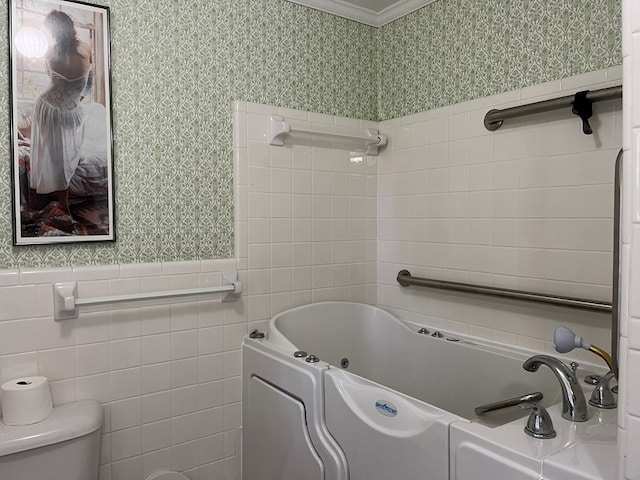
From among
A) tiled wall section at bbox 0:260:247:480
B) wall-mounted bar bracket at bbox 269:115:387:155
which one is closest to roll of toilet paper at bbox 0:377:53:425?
A: tiled wall section at bbox 0:260:247:480

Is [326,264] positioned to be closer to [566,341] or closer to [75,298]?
[75,298]

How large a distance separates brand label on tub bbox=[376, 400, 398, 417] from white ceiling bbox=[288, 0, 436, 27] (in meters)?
1.83

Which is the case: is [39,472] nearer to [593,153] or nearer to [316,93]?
[316,93]

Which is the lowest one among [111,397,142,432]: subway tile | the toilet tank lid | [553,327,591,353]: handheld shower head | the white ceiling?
[111,397,142,432]: subway tile

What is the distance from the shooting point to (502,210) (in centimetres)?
205

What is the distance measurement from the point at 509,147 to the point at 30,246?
1851mm

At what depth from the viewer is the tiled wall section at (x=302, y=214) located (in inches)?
86.7

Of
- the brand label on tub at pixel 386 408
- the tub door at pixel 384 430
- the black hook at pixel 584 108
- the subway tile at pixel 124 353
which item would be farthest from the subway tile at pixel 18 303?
the black hook at pixel 584 108

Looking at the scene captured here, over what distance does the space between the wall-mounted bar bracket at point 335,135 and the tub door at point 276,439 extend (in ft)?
3.51

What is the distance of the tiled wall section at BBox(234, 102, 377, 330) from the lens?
86.7 inches

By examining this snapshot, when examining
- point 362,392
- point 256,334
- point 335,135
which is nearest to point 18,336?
point 256,334

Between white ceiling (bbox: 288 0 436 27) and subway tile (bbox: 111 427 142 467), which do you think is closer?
subway tile (bbox: 111 427 142 467)

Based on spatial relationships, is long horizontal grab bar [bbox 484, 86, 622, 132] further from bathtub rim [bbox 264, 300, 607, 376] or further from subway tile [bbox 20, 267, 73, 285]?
subway tile [bbox 20, 267, 73, 285]

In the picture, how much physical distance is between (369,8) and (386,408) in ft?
6.52
